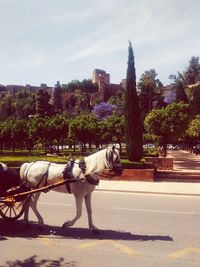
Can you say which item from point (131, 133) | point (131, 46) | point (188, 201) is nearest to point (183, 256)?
point (188, 201)

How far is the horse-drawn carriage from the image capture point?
885cm

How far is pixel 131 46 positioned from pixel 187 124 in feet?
30.3

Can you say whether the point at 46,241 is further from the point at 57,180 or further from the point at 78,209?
the point at 57,180

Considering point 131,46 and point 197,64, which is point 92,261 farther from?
point 197,64

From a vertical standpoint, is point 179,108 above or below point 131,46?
below

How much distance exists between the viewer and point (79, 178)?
8.92 meters

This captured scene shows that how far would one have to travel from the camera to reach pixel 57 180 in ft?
30.6

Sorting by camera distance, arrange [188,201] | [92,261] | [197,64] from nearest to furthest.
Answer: [92,261] < [188,201] < [197,64]

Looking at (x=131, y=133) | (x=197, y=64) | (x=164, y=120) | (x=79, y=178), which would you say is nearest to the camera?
(x=79, y=178)

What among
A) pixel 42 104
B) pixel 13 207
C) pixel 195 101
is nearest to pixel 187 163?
pixel 13 207

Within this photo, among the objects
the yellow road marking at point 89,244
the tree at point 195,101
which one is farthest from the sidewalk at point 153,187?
the tree at point 195,101

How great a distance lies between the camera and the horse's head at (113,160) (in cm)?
880

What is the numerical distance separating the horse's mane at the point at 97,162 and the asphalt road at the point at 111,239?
149 cm

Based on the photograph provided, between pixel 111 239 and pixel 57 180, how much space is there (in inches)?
73.2
